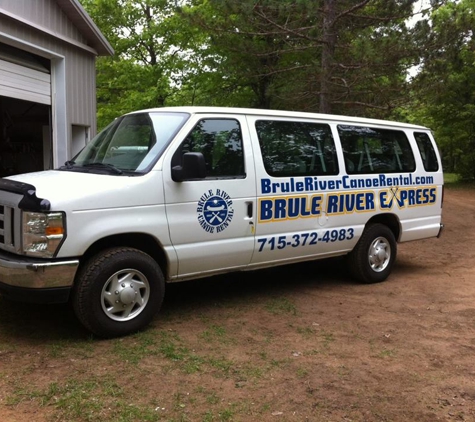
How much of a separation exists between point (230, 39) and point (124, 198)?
1066 cm

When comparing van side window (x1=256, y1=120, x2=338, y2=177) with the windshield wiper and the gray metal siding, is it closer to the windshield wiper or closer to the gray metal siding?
the windshield wiper

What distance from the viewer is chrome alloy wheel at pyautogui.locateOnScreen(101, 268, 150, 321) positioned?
14.3 ft

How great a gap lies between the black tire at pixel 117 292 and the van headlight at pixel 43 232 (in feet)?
1.21

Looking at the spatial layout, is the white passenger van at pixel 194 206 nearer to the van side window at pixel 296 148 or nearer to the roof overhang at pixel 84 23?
the van side window at pixel 296 148

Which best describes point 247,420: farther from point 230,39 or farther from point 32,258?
point 230,39

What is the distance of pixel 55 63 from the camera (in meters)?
9.75

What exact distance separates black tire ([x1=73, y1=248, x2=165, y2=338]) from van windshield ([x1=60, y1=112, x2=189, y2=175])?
836 mm

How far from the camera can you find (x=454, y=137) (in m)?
26.6

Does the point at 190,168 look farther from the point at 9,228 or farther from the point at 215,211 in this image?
the point at 9,228

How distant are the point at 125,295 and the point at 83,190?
0.98 meters

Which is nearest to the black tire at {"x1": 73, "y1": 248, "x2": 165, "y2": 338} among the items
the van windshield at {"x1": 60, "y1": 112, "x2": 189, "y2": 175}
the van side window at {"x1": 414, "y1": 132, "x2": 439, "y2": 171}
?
the van windshield at {"x1": 60, "y1": 112, "x2": 189, "y2": 175}

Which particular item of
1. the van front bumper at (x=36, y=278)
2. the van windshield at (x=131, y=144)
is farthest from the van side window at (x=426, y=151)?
the van front bumper at (x=36, y=278)

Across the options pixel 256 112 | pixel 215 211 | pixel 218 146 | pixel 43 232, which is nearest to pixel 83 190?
pixel 43 232

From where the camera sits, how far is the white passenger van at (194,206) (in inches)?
163
